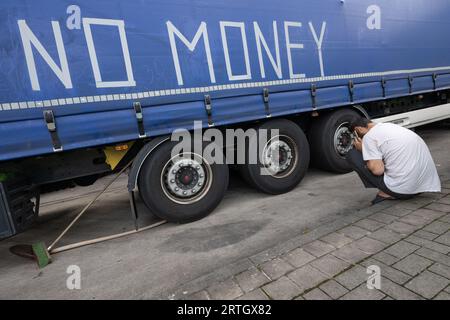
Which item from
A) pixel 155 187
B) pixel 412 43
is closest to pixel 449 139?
pixel 412 43

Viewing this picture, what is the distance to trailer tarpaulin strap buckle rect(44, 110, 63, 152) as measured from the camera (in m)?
2.48

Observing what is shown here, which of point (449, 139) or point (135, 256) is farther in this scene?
point (449, 139)

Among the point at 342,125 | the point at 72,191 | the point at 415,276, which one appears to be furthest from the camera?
the point at 72,191

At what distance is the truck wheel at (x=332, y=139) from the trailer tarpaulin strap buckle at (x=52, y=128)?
371 cm

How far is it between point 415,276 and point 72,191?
6.53 metres

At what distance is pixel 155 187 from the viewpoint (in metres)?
3.14

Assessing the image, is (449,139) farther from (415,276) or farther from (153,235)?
(153,235)

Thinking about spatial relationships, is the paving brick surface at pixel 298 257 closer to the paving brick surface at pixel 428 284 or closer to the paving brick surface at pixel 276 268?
the paving brick surface at pixel 276 268

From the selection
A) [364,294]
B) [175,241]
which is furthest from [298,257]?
[175,241]

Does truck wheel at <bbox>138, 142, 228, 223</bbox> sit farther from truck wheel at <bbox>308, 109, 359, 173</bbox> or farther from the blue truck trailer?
truck wheel at <bbox>308, 109, 359, 173</bbox>

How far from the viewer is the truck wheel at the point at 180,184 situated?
313 cm

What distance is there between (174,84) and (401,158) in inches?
101

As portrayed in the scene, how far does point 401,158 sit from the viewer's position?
2775 millimetres

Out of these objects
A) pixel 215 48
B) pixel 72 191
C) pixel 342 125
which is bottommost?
pixel 72 191
